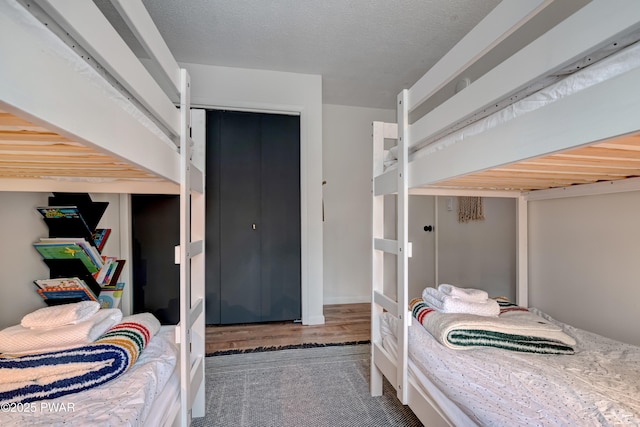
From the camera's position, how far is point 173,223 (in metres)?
2.29

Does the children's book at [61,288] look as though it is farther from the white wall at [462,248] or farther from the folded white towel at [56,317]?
the white wall at [462,248]

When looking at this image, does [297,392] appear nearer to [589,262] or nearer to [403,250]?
[403,250]

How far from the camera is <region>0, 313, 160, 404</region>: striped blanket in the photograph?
2.51 feet

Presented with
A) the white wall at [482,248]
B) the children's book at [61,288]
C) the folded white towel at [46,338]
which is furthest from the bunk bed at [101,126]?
the white wall at [482,248]

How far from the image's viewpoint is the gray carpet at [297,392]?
4.37 ft

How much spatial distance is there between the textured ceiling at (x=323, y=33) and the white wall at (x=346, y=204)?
27.2 inches

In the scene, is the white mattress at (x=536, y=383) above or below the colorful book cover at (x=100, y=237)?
below

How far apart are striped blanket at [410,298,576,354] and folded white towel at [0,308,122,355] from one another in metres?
→ 1.20

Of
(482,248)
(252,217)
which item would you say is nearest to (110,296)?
(252,217)

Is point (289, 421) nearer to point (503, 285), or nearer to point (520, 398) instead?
point (520, 398)

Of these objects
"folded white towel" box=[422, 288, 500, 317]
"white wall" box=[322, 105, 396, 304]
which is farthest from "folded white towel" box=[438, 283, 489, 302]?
"white wall" box=[322, 105, 396, 304]

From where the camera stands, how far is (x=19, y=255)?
133 centimetres

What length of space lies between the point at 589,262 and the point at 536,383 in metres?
1.01

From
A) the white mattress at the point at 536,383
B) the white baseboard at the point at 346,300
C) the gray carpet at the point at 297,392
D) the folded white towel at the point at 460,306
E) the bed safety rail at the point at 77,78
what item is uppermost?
the bed safety rail at the point at 77,78
